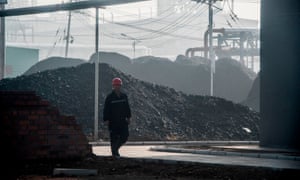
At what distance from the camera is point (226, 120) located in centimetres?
2664

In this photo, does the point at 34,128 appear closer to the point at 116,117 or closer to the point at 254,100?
the point at 116,117

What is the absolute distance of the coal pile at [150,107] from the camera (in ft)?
80.3

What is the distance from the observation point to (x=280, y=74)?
17.2m

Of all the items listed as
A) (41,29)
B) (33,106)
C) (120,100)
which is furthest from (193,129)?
(41,29)

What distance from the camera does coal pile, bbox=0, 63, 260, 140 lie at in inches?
963

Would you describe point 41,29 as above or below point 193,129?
above

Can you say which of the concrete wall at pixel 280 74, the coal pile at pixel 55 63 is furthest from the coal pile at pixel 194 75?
the concrete wall at pixel 280 74

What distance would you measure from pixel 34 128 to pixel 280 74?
26.9 ft

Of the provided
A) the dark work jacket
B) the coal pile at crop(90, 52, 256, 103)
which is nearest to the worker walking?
the dark work jacket

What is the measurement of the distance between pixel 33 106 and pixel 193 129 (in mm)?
14408

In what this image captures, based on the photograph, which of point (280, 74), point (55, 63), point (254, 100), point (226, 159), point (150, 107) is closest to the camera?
point (226, 159)

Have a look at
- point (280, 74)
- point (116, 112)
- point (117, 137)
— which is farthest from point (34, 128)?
point (280, 74)

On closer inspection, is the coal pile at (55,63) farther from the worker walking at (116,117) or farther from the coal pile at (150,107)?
the worker walking at (116,117)

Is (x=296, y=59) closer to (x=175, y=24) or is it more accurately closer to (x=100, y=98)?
(x=100, y=98)
